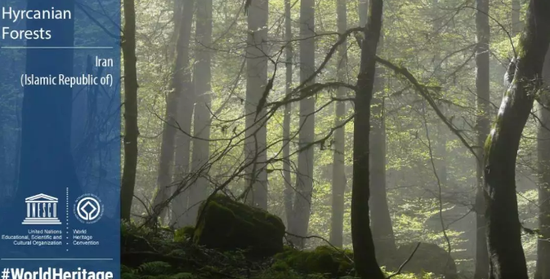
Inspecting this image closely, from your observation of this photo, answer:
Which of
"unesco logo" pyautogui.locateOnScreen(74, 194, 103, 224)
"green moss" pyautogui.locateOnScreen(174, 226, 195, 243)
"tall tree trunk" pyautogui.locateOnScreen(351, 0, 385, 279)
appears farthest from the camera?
"green moss" pyautogui.locateOnScreen(174, 226, 195, 243)

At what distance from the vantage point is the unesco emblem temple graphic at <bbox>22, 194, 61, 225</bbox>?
8.94 metres

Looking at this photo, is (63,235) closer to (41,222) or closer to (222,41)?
(41,222)

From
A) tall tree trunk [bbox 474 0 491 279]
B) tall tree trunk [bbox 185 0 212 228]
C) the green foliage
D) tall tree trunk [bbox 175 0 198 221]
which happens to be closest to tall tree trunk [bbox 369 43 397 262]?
tall tree trunk [bbox 474 0 491 279]

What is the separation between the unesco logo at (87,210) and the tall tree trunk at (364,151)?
3.38 m

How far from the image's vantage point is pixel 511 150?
9227 mm

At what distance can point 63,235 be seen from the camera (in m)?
8.96

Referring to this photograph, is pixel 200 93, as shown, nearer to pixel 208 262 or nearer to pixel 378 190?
pixel 378 190

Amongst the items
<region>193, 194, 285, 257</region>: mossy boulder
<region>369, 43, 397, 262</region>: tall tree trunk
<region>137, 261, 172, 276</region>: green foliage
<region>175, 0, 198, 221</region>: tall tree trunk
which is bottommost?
<region>137, 261, 172, 276</region>: green foliage

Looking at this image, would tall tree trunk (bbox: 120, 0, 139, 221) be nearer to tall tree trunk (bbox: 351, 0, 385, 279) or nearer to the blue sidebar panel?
the blue sidebar panel

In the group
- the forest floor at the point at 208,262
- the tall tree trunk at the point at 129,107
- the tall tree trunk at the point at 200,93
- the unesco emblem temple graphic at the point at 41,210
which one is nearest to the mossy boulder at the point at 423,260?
the tall tree trunk at the point at 200,93

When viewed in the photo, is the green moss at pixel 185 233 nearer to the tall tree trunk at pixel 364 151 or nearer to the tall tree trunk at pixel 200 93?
the tall tree trunk at pixel 364 151

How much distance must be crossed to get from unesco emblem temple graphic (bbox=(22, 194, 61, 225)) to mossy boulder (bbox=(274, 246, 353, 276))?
10.5ft

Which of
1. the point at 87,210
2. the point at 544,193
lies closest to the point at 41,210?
the point at 87,210

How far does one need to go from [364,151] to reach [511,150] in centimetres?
191
